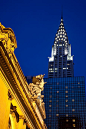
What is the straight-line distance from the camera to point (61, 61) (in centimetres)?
15388

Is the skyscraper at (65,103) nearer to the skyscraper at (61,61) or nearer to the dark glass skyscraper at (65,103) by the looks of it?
the dark glass skyscraper at (65,103)

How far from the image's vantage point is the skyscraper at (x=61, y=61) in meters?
149

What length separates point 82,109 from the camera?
112125 mm

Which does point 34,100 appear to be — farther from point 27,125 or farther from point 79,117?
point 79,117

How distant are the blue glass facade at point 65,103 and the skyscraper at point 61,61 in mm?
27359

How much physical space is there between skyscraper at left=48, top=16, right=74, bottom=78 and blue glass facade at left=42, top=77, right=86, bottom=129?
2736cm

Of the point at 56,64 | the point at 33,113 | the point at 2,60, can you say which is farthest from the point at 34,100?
the point at 56,64

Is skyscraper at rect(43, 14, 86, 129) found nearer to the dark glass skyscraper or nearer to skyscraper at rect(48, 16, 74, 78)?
the dark glass skyscraper

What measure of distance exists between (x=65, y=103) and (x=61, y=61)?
43.3 m

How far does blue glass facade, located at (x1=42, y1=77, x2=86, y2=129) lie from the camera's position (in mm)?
110100

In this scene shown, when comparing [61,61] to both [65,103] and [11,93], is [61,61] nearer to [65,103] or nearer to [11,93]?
[65,103]

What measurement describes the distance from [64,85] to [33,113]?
86.1 m

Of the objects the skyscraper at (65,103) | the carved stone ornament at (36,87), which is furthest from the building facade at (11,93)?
the skyscraper at (65,103)

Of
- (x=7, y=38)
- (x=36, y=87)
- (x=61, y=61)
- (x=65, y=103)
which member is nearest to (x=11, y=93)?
(x=7, y=38)
